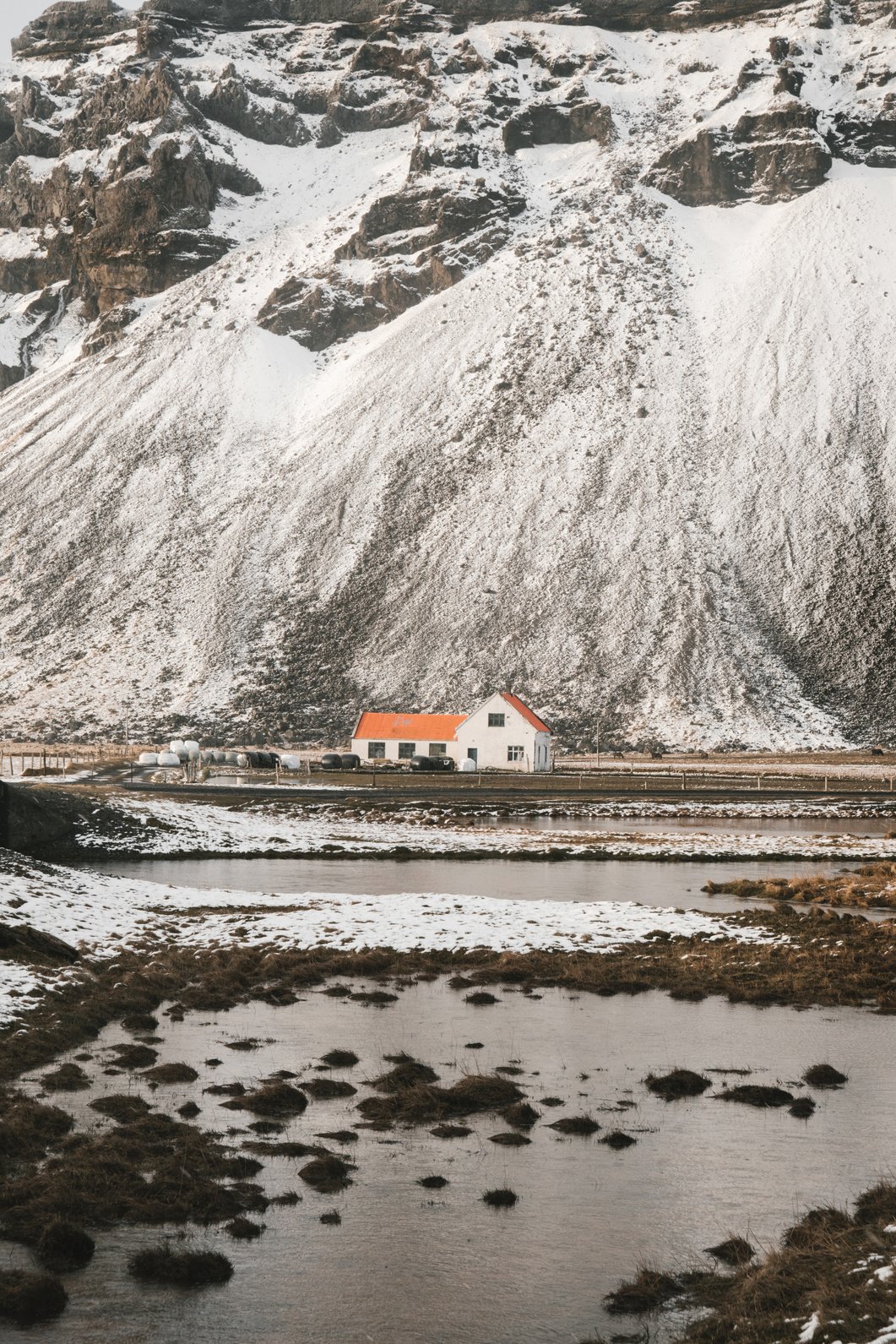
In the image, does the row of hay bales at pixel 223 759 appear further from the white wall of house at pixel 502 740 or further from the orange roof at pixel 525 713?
the orange roof at pixel 525 713

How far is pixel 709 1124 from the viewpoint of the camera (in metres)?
14.6

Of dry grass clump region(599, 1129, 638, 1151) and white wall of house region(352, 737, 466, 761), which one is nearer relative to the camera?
dry grass clump region(599, 1129, 638, 1151)

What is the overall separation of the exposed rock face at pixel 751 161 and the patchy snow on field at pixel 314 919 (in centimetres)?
16023

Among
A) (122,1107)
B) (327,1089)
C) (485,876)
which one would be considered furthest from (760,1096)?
(485,876)

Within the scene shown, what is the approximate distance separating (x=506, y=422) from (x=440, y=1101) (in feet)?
426

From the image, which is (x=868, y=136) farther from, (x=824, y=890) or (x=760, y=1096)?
(x=760, y=1096)

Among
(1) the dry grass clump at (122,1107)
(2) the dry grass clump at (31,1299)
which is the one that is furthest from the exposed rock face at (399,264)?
(2) the dry grass clump at (31,1299)

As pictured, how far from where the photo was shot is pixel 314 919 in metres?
27.4

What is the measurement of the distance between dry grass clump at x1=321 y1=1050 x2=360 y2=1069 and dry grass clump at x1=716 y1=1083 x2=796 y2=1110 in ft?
15.7

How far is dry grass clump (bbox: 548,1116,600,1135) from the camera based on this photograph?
14266 millimetres

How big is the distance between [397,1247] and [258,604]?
119 m

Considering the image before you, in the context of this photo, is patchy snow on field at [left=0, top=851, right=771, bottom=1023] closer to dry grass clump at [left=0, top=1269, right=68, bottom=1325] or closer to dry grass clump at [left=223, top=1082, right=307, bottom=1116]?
dry grass clump at [left=223, top=1082, right=307, bottom=1116]

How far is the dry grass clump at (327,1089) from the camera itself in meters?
15.4

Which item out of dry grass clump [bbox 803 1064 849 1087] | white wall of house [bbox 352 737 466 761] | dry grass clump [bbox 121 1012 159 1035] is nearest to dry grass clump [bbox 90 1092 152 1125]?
dry grass clump [bbox 121 1012 159 1035]
